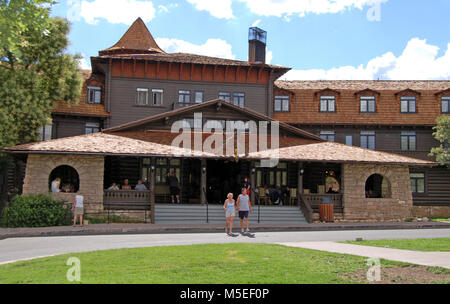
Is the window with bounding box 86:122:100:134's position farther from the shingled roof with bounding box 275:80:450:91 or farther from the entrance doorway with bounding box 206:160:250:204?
the shingled roof with bounding box 275:80:450:91

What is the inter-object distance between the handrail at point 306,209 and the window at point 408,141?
14.1 meters

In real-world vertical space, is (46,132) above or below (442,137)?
below

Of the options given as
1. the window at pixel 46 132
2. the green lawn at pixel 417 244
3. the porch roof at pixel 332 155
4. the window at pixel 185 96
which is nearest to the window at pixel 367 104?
the porch roof at pixel 332 155

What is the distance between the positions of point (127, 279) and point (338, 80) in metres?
35.3

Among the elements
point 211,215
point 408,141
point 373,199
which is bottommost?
point 211,215

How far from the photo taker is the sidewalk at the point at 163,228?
63.4ft

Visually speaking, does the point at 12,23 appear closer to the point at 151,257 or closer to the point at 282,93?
the point at 151,257

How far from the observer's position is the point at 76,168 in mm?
25000

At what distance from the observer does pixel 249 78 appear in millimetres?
36469

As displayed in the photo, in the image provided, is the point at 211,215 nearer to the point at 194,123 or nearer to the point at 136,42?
the point at 194,123

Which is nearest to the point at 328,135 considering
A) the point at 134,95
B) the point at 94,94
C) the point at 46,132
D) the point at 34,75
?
the point at 134,95

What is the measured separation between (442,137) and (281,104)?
1159 centimetres

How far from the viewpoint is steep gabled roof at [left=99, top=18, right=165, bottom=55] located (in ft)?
123

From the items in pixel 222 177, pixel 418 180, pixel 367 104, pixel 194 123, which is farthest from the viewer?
pixel 367 104
